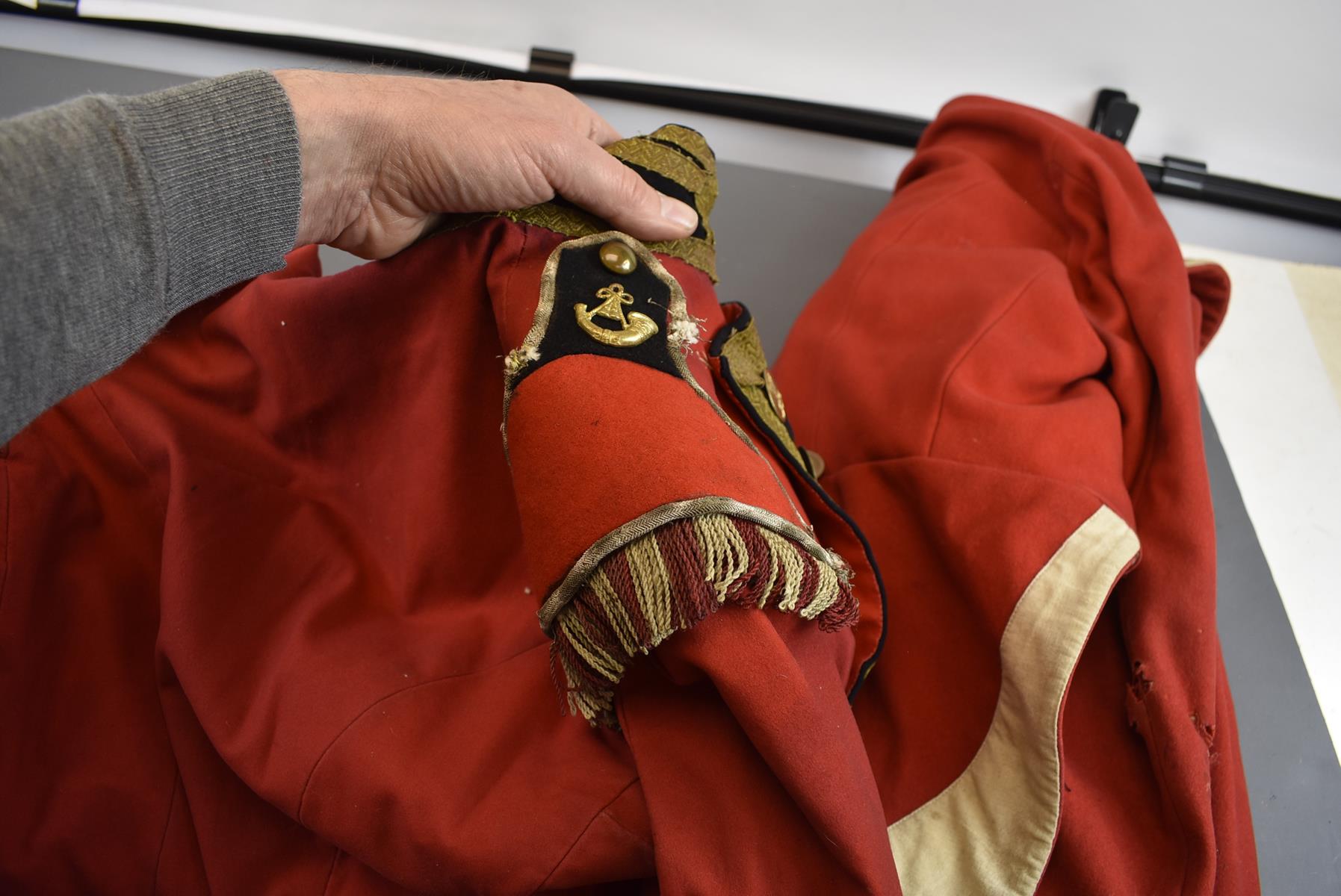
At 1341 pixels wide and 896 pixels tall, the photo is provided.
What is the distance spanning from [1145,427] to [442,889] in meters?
0.63

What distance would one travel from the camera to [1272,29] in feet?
3.83

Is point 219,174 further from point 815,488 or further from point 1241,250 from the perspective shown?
point 1241,250

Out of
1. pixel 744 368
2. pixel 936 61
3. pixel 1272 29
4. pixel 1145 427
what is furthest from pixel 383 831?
pixel 1272 29

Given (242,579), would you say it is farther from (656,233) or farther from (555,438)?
(656,233)

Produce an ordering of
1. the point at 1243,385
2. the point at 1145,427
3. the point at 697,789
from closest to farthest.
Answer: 1. the point at 697,789
2. the point at 1145,427
3. the point at 1243,385

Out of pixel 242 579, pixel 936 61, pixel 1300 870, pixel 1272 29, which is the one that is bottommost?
pixel 1300 870

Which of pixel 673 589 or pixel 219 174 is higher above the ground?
pixel 219 174

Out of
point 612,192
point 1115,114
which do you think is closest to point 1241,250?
point 1115,114

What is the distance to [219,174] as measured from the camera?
531 mm

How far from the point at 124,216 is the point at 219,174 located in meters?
0.07

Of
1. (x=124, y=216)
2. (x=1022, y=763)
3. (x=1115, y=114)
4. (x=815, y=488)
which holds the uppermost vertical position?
(x=1115, y=114)

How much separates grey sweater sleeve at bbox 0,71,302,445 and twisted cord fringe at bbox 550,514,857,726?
30 cm

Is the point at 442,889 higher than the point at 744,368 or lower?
lower

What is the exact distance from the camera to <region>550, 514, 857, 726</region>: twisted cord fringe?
434mm
